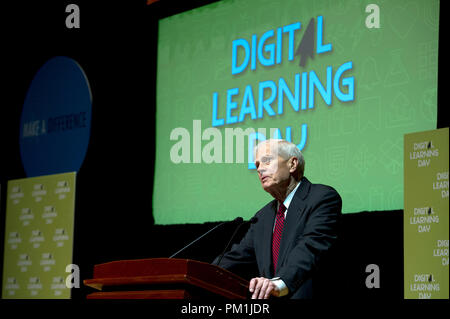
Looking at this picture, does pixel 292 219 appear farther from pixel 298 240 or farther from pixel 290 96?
pixel 290 96

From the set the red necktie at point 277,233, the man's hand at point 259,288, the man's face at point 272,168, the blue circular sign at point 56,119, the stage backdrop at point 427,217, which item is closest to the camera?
the man's hand at point 259,288

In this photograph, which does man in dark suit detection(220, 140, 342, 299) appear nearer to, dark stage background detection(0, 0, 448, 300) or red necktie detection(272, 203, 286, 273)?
red necktie detection(272, 203, 286, 273)

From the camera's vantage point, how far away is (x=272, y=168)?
12.0 feet

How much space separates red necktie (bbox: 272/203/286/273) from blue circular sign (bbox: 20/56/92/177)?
2.78 m

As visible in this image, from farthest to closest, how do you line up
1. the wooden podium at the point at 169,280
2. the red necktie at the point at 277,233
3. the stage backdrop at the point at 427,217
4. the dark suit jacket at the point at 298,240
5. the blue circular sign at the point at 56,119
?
the blue circular sign at the point at 56,119, the red necktie at the point at 277,233, the stage backdrop at the point at 427,217, the dark suit jacket at the point at 298,240, the wooden podium at the point at 169,280

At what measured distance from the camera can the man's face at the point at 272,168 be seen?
3658 mm

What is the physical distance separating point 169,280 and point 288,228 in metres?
0.97

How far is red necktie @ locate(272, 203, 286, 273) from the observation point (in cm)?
356

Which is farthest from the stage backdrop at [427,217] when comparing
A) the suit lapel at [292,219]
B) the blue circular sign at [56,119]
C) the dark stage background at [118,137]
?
the blue circular sign at [56,119]

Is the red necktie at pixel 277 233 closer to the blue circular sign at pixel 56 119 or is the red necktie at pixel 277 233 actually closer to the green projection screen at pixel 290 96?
the green projection screen at pixel 290 96

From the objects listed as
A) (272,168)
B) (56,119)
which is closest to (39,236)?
(56,119)

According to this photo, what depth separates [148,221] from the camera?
558 centimetres
